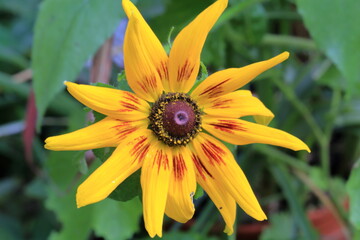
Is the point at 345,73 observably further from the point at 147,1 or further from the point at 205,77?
the point at 147,1

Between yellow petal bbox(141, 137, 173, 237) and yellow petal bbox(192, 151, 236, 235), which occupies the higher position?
yellow petal bbox(141, 137, 173, 237)

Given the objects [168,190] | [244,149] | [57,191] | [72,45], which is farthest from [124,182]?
[244,149]

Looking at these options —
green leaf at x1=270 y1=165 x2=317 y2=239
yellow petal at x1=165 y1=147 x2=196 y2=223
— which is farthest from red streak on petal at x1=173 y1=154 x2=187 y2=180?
green leaf at x1=270 y1=165 x2=317 y2=239

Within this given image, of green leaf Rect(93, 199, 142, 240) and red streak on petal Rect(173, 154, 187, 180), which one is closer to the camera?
red streak on petal Rect(173, 154, 187, 180)

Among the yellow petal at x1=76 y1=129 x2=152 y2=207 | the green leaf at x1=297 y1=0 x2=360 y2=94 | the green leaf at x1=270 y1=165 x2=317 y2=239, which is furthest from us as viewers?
the green leaf at x1=270 y1=165 x2=317 y2=239

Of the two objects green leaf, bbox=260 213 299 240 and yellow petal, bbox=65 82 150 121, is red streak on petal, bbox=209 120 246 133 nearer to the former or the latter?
yellow petal, bbox=65 82 150 121

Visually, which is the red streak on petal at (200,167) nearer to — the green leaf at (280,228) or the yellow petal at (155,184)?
the yellow petal at (155,184)

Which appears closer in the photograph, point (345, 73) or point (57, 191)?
point (345, 73)
